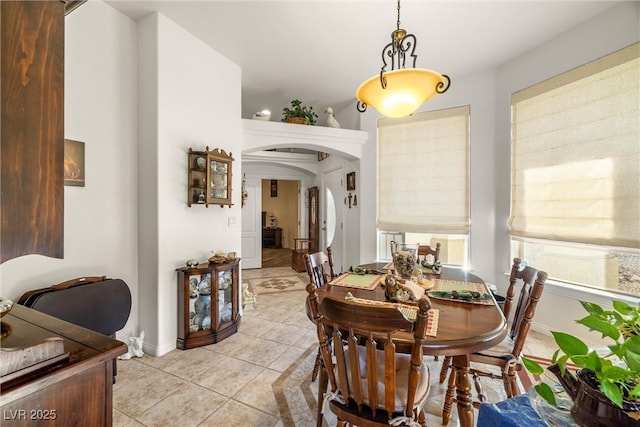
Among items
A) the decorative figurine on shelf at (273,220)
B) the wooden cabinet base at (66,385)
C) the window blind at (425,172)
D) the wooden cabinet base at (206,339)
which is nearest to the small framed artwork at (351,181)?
the window blind at (425,172)

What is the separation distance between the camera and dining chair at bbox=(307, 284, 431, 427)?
39.0 inches

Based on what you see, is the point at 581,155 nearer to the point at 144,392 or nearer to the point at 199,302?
the point at 199,302

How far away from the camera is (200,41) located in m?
2.78

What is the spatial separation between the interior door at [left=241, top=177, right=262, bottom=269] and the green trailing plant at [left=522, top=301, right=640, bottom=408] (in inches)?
230

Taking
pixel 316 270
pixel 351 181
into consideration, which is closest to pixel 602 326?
pixel 316 270

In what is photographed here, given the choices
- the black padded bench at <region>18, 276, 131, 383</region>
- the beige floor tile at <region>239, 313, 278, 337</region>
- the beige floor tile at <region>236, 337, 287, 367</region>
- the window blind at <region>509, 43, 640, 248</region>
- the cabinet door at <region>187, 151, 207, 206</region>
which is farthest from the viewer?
the beige floor tile at <region>239, 313, 278, 337</region>

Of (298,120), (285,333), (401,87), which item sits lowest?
(285,333)

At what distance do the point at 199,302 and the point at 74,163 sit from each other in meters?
1.50

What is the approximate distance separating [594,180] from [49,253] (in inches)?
142

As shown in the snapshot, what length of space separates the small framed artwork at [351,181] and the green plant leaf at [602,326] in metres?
3.92

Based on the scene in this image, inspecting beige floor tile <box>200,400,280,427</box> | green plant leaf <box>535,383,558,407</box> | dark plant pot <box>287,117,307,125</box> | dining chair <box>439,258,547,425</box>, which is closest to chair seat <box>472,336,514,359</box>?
dining chair <box>439,258,547,425</box>

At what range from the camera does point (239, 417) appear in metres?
1.71

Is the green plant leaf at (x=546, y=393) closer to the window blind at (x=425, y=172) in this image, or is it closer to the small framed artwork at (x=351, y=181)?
the window blind at (x=425, y=172)

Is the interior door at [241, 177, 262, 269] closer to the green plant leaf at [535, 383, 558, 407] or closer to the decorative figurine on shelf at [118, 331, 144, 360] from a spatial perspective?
the decorative figurine on shelf at [118, 331, 144, 360]
